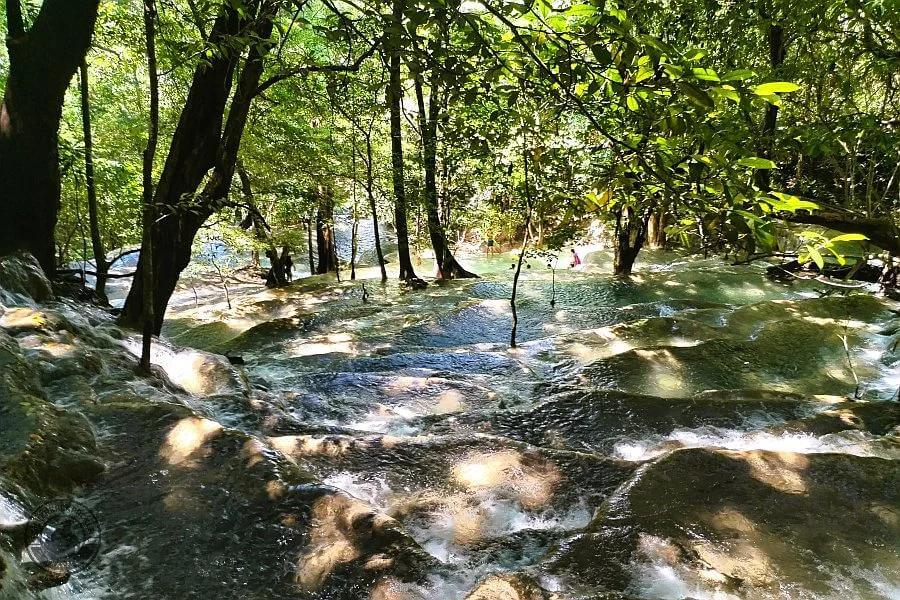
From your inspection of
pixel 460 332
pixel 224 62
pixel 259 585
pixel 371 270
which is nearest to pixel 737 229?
pixel 259 585

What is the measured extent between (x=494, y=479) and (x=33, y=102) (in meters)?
5.82

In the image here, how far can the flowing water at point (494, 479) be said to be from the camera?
2.26 metres

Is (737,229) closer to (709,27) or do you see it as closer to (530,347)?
(530,347)

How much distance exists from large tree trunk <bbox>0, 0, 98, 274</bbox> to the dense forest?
1.0 inches

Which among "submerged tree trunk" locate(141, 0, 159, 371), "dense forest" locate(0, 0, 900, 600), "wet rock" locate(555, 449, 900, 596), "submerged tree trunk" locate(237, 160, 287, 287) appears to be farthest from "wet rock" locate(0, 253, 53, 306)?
"submerged tree trunk" locate(237, 160, 287, 287)

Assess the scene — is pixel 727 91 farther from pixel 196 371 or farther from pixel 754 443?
pixel 196 371

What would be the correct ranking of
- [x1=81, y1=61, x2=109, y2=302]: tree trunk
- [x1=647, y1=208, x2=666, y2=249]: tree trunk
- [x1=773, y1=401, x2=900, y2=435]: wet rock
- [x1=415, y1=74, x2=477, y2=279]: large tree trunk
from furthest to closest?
1. [x1=647, y1=208, x2=666, y2=249]: tree trunk
2. [x1=415, y1=74, x2=477, y2=279]: large tree trunk
3. [x1=81, y1=61, x2=109, y2=302]: tree trunk
4. [x1=773, y1=401, x2=900, y2=435]: wet rock

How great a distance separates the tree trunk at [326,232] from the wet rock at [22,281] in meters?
10.6

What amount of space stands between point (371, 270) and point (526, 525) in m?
18.2

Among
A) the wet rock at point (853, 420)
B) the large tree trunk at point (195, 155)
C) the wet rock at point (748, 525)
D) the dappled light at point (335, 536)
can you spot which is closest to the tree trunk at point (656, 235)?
the wet rock at point (853, 420)

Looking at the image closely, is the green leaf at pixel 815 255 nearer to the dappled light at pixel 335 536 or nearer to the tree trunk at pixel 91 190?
the dappled light at pixel 335 536

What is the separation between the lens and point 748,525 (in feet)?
8.59

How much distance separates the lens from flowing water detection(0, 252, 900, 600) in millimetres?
2260

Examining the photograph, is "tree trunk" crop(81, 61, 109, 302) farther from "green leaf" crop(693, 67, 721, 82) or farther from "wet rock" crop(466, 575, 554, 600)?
"green leaf" crop(693, 67, 721, 82)
